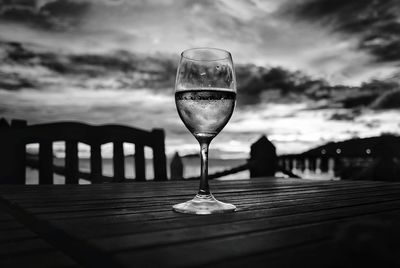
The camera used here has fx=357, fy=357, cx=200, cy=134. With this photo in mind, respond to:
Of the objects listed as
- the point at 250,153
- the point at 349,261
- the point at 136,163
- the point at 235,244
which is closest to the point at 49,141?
the point at 136,163

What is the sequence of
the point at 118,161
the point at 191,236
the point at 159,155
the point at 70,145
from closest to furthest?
the point at 191,236
the point at 70,145
the point at 118,161
the point at 159,155

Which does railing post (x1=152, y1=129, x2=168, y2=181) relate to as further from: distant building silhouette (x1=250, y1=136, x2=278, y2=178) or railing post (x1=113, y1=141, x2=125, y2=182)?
distant building silhouette (x1=250, y1=136, x2=278, y2=178)

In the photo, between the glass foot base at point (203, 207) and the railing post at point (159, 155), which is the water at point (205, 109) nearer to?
the glass foot base at point (203, 207)

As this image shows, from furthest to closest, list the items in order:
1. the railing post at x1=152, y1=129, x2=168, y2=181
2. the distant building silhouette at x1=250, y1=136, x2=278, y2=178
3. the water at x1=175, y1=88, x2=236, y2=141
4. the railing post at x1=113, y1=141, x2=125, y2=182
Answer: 1. the distant building silhouette at x1=250, y1=136, x2=278, y2=178
2. the railing post at x1=152, y1=129, x2=168, y2=181
3. the railing post at x1=113, y1=141, x2=125, y2=182
4. the water at x1=175, y1=88, x2=236, y2=141

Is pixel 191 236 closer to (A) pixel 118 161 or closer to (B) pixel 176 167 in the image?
(A) pixel 118 161

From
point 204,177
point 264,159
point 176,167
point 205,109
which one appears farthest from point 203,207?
point 176,167

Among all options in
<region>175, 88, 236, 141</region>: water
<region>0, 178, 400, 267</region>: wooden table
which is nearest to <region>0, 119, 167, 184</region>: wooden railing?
<region>0, 178, 400, 267</region>: wooden table

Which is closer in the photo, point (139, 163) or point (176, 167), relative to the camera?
point (139, 163)

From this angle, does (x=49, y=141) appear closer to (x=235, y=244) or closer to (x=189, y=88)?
(x=189, y=88)
